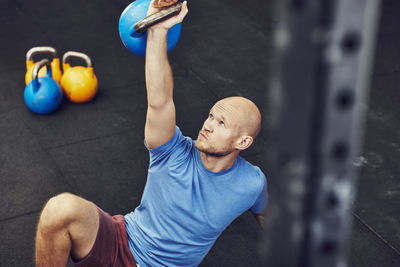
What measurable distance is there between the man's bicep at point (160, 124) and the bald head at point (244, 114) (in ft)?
0.84

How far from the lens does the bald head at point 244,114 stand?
246cm

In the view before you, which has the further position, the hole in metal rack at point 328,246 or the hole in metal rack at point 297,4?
the hole in metal rack at point 328,246

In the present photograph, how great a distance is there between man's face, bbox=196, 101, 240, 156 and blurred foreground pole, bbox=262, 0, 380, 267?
1601 millimetres

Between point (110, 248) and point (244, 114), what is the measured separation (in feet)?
2.61

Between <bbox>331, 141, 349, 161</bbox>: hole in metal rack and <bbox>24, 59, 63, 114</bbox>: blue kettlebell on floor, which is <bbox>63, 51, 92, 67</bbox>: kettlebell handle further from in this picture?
<bbox>331, 141, 349, 161</bbox>: hole in metal rack

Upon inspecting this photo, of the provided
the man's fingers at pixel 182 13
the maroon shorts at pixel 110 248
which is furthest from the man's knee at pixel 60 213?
the man's fingers at pixel 182 13

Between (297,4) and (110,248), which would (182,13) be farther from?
(297,4)

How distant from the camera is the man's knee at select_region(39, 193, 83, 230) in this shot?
2.25 m

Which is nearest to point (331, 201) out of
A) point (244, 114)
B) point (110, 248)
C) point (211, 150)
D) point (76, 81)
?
point (211, 150)

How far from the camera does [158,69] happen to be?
2184mm

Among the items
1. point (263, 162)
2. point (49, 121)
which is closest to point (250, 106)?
point (263, 162)

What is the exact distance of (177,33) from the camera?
2600mm

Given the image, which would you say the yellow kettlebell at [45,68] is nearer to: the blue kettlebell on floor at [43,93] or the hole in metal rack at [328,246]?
the blue kettlebell on floor at [43,93]

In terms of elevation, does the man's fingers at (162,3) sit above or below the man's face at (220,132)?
above
